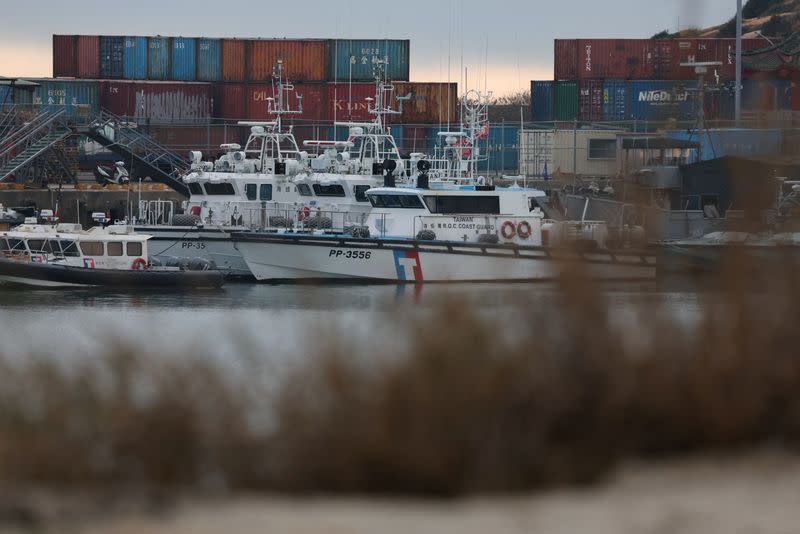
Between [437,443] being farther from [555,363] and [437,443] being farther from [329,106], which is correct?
[329,106]

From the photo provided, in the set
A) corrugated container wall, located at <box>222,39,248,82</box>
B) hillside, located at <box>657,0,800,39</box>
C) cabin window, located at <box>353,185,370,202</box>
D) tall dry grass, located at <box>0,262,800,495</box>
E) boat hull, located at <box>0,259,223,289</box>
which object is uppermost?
hillside, located at <box>657,0,800,39</box>

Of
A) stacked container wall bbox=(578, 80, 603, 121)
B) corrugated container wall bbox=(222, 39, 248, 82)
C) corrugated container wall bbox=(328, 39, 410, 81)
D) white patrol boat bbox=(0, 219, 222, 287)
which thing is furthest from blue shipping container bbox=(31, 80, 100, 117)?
white patrol boat bbox=(0, 219, 222, 287)

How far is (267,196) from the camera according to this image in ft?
103

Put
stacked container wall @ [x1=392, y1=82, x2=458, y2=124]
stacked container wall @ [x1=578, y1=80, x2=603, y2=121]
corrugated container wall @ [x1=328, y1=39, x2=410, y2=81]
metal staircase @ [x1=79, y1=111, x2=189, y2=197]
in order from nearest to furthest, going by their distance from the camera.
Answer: metal staircase @ [x1=79, y1=111, x2=189, y2=197] → stacked container wall @ [x1=392, y1=82, x2=458, y2=124] → corrugated container wall @ [x1=328, y1=39, x2=410, y2=81] → stacked container wall @ [x1=578, y1=80, x2=603, y2=121]

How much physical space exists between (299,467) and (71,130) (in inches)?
1394

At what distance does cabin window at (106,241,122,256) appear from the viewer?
28906mm

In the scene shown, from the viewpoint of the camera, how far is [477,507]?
6789mm

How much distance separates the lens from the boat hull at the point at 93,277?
28089 millimetres

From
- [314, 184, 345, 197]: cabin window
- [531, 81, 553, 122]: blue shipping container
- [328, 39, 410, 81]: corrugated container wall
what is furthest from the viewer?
[531, 81, 553, 122]: blue shipping container

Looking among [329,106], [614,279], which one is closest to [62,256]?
Answer: [614,279]

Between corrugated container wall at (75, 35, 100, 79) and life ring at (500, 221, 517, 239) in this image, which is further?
corrugated container wall at (75, 35, 100, 79)

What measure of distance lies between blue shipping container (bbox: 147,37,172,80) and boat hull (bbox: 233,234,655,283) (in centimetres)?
2418

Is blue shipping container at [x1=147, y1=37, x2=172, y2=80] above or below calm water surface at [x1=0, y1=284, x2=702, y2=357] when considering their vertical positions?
above

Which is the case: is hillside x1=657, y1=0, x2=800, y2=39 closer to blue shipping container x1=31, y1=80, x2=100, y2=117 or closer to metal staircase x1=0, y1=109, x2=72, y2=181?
blue shipping container x1=31, y1=80, x2=100, y2=117
